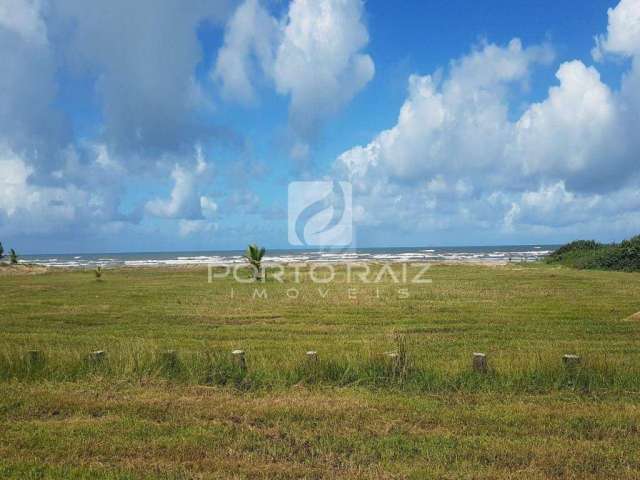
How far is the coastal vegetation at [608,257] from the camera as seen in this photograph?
3959 centimetres

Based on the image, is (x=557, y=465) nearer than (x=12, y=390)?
Yes

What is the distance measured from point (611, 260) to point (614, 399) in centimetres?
4095

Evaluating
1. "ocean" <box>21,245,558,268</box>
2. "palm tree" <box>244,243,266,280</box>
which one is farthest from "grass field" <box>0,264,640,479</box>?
"ocean" <box>21,245,558,268</box>

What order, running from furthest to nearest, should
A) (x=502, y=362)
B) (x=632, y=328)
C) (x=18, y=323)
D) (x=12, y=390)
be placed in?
(x=18, y=323)
(x=632, y=328)
(x=502, y=362)
(x=12, y=390)

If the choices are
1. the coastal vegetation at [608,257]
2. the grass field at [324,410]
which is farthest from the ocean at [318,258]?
the grass field at [324,410]

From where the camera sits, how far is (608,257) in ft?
140

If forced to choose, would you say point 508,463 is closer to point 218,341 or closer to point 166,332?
point 218,341

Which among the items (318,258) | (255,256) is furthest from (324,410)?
(318,258)

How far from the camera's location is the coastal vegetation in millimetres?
39594

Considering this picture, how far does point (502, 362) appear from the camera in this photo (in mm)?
7238

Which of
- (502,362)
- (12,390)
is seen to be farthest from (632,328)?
(12,390)

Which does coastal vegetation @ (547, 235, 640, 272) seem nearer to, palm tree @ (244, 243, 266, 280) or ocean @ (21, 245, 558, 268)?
ocean @ (21, 245, 558, 268)

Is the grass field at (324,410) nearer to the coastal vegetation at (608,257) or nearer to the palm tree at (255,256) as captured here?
the palm tree at (255,256)

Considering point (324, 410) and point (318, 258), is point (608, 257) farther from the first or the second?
point (318, 258)
